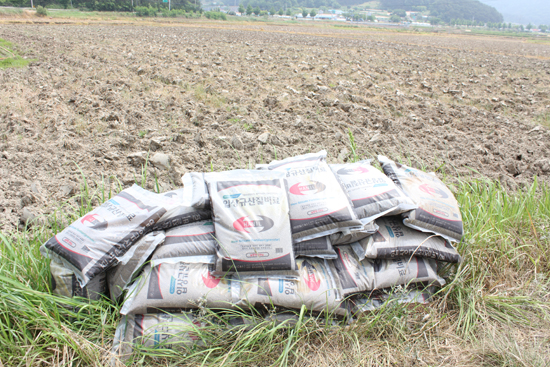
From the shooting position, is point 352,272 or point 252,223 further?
point 352,272

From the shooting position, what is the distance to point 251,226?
1949 millimetres

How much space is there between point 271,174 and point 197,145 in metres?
2.25

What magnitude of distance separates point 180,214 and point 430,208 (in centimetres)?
162

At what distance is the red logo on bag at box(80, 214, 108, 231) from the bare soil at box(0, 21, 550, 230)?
108 centimetres

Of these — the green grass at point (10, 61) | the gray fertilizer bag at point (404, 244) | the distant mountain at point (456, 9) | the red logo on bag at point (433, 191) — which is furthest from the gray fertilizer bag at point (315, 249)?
the distant mountain at point (456, 9)

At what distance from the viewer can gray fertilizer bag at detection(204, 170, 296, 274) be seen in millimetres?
1902

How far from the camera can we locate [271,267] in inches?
75.5

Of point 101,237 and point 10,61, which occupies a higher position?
point 10,61

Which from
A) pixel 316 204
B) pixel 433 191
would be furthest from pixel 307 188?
pixel 433 191

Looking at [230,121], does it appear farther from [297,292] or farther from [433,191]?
[297,292]

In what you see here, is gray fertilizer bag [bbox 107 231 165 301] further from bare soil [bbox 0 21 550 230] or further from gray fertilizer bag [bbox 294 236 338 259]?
bare soil [bbox 0 21 550 230]

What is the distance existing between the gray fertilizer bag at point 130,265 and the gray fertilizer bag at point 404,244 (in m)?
1.30

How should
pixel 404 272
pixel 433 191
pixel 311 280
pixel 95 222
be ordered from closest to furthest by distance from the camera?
pixel 95 222
pixel 311 280
pixel 404 272
pixel 433 191

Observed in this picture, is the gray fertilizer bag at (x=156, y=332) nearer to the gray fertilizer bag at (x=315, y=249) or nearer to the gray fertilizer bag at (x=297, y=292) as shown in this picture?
the gray fertilizer bag at (x=297, y=292)
